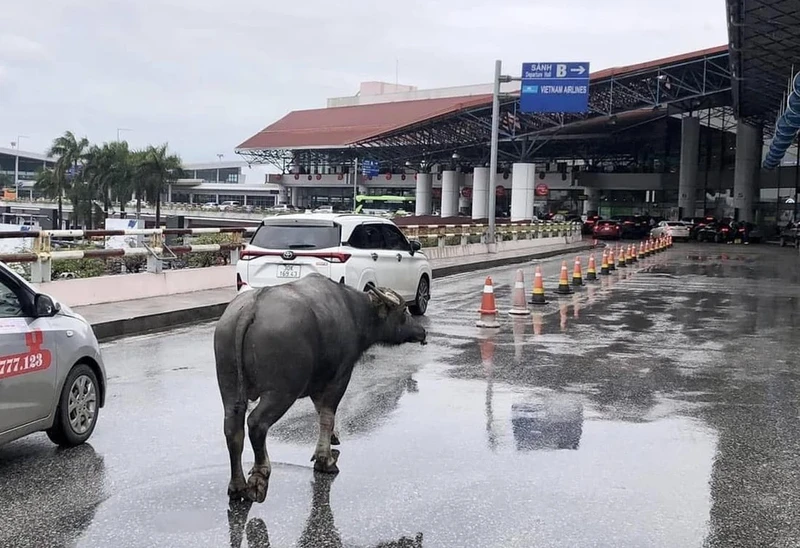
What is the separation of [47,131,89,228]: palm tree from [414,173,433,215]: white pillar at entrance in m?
31.5

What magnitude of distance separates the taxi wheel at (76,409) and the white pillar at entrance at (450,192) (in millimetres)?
77038

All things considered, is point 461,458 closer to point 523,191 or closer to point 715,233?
point 715,233

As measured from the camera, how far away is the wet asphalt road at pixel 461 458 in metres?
5.02

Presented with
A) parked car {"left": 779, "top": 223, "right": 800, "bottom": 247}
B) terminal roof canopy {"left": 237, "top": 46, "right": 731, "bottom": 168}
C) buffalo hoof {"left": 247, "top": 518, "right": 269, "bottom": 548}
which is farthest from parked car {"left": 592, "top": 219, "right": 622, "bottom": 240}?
buffalo hoof {"left": 247, "top": 518, "right": 269, "bottom": 548}

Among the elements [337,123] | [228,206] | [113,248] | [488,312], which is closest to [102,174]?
[228,206]

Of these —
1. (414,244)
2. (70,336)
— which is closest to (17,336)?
(70,336)

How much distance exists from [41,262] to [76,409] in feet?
23.9

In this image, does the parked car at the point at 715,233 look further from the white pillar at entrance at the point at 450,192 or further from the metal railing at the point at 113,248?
the metal railing at the point at 113,248

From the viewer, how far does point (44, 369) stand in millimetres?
6066

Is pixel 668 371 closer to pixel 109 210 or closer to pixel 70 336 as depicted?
pixel 70 336

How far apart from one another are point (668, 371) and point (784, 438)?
3.08 metres

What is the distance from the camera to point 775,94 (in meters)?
52.5

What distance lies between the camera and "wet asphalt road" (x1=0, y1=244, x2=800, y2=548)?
16.5 ft

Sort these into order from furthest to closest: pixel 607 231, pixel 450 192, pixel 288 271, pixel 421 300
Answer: pixel 450 192 → pixel 607 231 → pixel 421 300 → pixel 288 271
